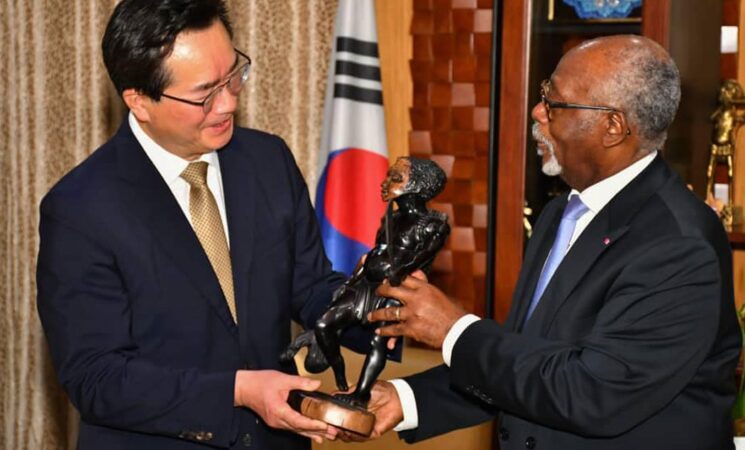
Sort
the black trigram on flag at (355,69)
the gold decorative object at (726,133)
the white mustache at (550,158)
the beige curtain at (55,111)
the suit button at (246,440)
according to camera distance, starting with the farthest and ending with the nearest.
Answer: the beige curtain at (55,111) < the black trigram on flag at (355,69) < the gold decorative object at (726,133) < the suit button at (246,440) < the white mustache at (550,158)

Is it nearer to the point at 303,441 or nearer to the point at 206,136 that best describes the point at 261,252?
the point at 206,136

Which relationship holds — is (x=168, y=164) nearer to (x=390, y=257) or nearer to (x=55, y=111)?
(x=390, y=257)

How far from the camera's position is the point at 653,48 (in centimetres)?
227

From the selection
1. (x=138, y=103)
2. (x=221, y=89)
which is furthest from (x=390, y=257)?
(x=138, y=103)

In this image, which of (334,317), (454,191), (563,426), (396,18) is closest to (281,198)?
(334,317)

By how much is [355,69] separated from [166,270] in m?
1.76

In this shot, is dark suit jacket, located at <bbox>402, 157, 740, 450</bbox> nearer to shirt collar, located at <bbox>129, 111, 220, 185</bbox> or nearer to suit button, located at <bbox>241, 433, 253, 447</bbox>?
suit button, located at <bbox>241, 433, 253, 447</bbox>

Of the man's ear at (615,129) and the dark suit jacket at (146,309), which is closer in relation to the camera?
the man's ear at (615,129)

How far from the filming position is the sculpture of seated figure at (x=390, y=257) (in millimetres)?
2336

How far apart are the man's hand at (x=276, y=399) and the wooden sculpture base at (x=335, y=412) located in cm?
2

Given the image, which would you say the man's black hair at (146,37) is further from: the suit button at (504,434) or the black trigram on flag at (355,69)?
the black trigram on flag at (355,69)

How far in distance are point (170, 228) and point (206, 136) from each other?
0.70 feet

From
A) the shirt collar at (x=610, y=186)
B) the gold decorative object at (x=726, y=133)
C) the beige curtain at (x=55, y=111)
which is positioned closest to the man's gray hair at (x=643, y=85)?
the shirt collar at (x=610, y=186)

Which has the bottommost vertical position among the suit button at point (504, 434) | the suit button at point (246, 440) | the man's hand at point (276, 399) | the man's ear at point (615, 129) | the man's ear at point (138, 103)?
the suit button at point (246, 440)
